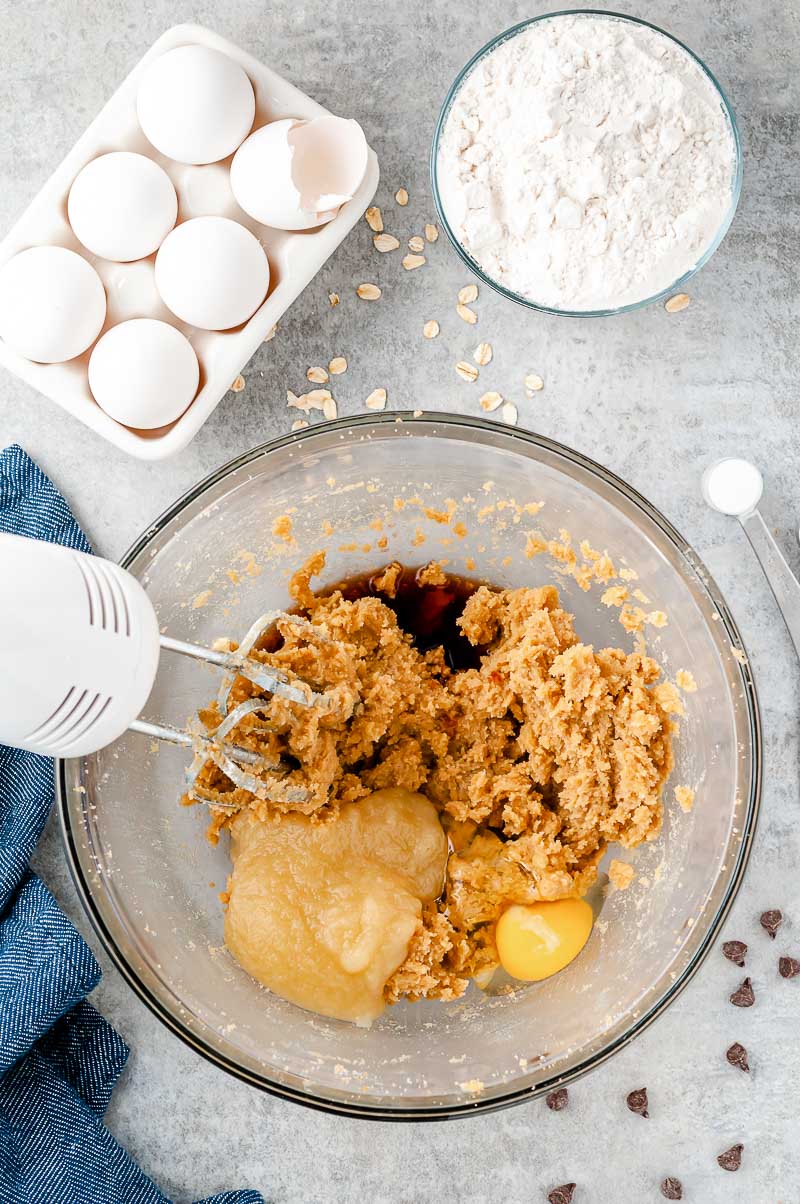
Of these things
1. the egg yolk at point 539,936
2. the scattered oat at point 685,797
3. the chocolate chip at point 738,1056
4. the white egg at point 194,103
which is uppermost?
the white egg at point 194,103

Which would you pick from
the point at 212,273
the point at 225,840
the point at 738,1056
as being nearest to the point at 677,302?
the point at 212,273

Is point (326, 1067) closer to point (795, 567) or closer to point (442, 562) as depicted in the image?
point (442, 562)

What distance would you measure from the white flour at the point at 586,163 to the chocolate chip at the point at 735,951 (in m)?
1.21

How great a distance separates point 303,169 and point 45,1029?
1.58 m

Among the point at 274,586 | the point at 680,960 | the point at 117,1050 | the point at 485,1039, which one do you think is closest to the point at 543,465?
the point at 274,586

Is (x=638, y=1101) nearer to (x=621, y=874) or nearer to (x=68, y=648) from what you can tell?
(x=621, y=874)

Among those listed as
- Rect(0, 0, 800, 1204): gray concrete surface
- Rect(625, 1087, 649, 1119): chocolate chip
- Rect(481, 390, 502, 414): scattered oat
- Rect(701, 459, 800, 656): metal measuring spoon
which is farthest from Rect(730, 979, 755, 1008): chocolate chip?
Rect(481, 390, 502, 414): scattered oat

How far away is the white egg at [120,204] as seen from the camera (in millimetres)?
1706

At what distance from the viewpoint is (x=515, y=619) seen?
172cm

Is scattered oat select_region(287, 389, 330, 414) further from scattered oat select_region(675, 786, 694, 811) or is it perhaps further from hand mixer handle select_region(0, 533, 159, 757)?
scattered oat select_region(675, 786, 694, 811)

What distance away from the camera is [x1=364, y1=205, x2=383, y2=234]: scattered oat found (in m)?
1.89

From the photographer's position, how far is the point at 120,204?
171 cm

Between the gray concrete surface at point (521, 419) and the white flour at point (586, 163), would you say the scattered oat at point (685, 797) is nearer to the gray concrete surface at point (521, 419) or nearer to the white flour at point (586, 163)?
the gray concrete surface at point (521, 419)

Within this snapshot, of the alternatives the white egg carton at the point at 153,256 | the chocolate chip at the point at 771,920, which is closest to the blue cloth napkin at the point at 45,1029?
the white egg carton at the point at 153,256
